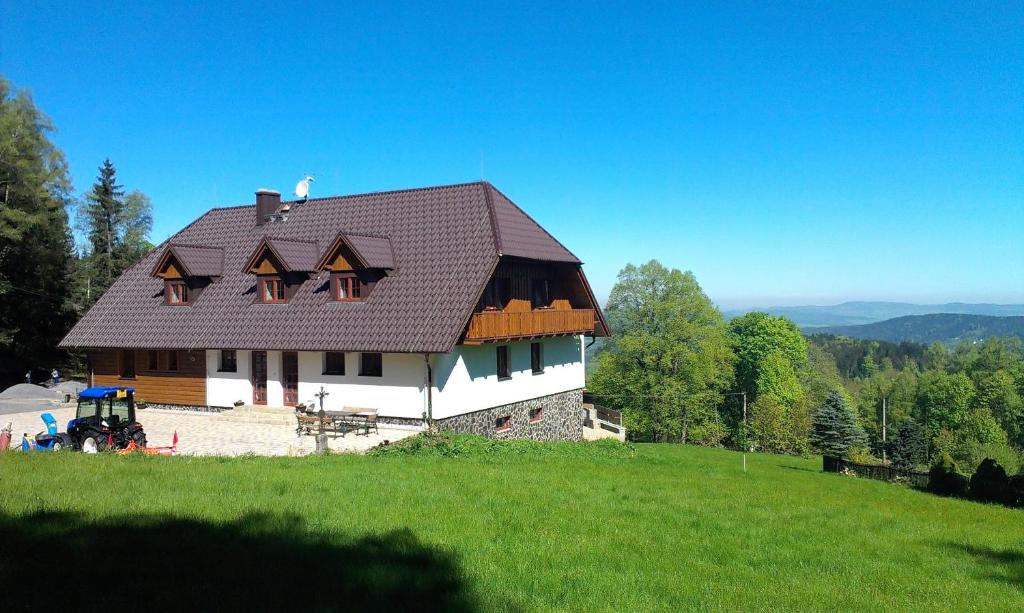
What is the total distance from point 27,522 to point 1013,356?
111276mm

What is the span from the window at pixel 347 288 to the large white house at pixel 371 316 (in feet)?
0.16

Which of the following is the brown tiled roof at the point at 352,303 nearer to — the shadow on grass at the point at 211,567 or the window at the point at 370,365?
the window at the point at 370,365

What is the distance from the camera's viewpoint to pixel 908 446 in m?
63.6

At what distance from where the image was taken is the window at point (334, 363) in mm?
22219

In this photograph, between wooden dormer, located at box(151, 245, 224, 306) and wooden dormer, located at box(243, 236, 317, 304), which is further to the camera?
wooden dormer, located at box(151, 245, 224, 306)

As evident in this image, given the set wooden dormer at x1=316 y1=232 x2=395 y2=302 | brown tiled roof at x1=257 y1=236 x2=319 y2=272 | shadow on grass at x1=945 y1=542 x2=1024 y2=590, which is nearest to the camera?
shadow on grass at x1=945 y1=542 x2=1024 y2=590

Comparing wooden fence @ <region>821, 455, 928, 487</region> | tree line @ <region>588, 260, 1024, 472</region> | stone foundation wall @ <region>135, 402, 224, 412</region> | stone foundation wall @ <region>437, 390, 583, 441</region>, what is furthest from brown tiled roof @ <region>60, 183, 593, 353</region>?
tree line @ <region>588, 260, 1024, 472</region>

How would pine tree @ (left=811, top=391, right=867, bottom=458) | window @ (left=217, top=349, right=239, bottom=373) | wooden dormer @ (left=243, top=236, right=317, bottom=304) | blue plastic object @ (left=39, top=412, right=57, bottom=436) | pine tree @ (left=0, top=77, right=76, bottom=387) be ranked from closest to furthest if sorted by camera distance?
blue plastic object @ (left=39, top=412, right=57, bottom=436) < wooden dormer @ (left=243, top=236, right=317, bottom=304) < window @ (left=217, top=349, right=239, bottom=373) < pine tree @ (left=0, top=77, right=76, bottom=387) < pine tree @ (left=811, top=391, right=867, bottom=458)

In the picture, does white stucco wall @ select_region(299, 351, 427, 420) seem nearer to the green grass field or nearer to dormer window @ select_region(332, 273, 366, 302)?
dormer window @ select_region(332, 273, 366, 302)

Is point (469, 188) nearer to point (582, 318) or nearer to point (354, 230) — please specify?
point (354, 230)

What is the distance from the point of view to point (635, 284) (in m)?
49.5

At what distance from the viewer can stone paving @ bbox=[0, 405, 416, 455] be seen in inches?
723

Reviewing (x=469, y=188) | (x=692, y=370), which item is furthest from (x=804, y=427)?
(x=469, y=188)

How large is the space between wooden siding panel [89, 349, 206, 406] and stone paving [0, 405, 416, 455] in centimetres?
72
